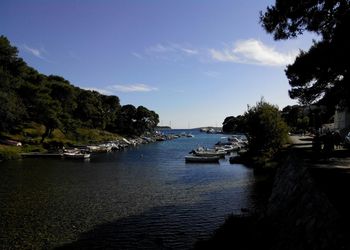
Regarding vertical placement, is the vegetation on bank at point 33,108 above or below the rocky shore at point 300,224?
above

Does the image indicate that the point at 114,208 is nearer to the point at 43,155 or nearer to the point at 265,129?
the point at 265,129

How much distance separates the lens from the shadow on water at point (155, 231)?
1991cm

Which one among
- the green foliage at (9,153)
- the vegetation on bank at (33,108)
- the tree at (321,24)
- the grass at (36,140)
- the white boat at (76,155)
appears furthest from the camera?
the vegetation on bank at (33,108)

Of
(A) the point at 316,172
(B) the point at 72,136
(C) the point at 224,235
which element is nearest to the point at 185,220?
(C) the point at 224,235

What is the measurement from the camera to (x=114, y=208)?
28516 mm

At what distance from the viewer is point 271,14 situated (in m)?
20.8

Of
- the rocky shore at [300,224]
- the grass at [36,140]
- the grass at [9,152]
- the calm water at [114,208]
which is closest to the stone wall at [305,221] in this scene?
the rocky shore at [300,224]

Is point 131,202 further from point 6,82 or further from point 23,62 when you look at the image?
point 23,62

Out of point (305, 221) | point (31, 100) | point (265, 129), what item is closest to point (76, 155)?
point (31, 100)

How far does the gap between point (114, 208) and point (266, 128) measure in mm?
37840

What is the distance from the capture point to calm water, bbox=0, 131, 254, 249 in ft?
68.4

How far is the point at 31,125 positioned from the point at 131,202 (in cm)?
7641

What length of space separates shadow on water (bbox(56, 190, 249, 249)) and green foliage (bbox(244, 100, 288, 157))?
115 feet

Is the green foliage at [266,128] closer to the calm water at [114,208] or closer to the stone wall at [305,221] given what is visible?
the calm water at [114,208]
